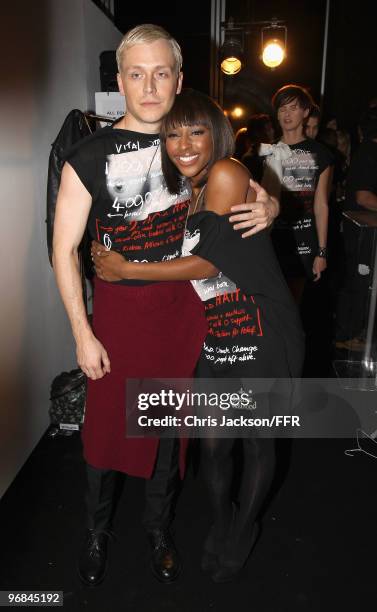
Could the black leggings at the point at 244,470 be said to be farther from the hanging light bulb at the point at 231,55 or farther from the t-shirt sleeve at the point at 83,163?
the hanging light bulb at the point at 231,55

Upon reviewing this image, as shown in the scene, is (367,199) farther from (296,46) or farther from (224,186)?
(296,46)

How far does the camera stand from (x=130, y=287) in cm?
163

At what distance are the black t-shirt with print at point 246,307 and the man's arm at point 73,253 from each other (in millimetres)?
314

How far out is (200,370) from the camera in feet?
5.60

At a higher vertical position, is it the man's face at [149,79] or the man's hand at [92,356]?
the man's face at [149,79]

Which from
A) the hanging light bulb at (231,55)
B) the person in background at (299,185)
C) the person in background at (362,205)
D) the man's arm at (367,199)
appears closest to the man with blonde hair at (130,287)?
the person in background at (299,185)

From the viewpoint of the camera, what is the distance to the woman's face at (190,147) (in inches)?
→ 59.8

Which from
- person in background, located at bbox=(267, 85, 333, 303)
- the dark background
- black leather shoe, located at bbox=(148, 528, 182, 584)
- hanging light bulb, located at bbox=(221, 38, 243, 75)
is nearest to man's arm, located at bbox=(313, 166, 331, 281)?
person in background, located at bbox=(267, 85, 333, 303)

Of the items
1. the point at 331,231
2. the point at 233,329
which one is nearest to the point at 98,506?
the point at 233,329

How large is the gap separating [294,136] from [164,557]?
7.39 ft

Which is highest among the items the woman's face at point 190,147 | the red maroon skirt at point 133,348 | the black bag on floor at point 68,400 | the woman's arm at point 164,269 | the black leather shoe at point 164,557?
the woman's face at point 190,147

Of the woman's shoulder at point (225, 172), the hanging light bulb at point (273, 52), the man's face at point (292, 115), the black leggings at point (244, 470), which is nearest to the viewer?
the woman's shoulder at point (225, 172)

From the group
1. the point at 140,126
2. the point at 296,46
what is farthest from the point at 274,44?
the point at 140,126

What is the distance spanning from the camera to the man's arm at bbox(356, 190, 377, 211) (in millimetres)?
3146
